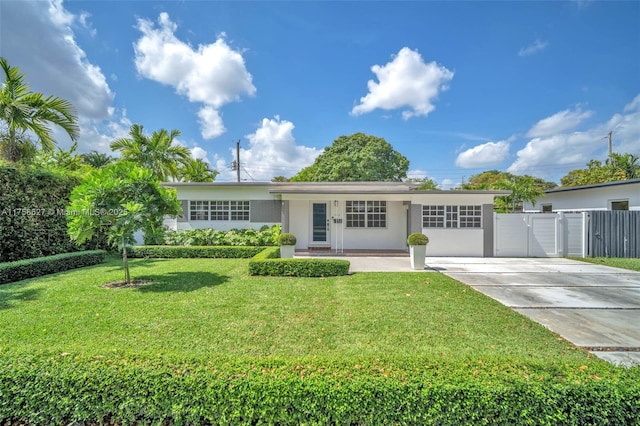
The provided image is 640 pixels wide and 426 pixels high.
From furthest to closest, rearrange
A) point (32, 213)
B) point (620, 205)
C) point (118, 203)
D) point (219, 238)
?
1. point (620, 205)
2. point (219, 238)
3. point (32, 213)
4. point (118, 203)

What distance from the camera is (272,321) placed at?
454 centimetres

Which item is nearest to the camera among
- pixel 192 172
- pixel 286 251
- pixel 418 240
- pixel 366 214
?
pixel 418 240

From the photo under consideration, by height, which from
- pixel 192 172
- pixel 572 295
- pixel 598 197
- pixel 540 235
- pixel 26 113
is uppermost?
pixel 192 172

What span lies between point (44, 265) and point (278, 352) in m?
9.08

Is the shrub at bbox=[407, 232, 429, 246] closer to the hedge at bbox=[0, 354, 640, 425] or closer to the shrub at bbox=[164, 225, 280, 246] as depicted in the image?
the shrub at bbox=[164, 225, 280, 246]

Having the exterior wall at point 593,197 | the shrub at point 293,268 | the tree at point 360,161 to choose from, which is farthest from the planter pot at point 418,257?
the tree at point 360,161

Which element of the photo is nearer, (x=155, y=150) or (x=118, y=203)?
(x=118, y=203)

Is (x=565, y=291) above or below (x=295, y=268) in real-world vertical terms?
below

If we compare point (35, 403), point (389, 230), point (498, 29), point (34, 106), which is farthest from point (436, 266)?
point (34, 106)

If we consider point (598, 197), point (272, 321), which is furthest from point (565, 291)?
point (598, 197)

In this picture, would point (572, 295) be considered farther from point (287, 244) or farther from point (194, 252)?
point (194, 252)

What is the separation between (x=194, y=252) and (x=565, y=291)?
12.4 metres

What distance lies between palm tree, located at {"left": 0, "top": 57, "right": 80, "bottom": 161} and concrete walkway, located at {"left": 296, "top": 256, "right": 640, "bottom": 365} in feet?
34.4

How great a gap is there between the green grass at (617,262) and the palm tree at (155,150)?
74.1 feet
